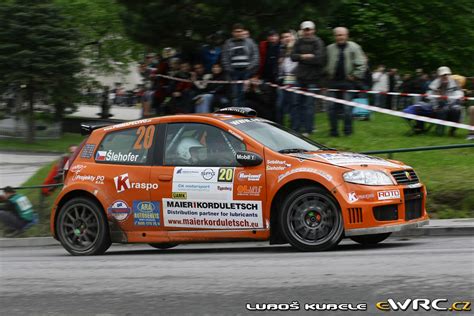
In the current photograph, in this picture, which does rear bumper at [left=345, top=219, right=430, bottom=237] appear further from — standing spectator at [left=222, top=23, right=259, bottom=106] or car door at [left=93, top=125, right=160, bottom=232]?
standing spectator at [left=222, top=23, right=259, bottom=106]

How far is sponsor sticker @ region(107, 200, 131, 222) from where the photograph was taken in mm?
11523

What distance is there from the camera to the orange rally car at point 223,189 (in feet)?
33.8

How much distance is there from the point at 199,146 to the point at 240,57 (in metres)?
6.49

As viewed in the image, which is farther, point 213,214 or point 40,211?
point 40,211

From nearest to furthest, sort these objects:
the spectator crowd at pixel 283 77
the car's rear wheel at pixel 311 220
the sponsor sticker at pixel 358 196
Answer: the sponsor sticker at pixel 358 196 < the car's rear wheel at pixel 311 220 < the spectator crowd at pixel 283 77

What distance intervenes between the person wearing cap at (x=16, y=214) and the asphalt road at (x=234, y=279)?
5.03m

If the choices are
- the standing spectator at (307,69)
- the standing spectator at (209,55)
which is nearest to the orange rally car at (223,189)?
the standing spectator at (307,69)

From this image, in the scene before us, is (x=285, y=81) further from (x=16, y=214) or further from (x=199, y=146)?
(x=199, y=146)

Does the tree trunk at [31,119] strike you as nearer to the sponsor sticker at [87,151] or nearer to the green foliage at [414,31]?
the green foliage at [414,31]

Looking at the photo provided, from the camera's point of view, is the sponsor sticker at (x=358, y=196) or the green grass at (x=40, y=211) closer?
the sponsor sticker at (x=358, y=196)

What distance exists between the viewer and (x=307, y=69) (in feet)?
56.0

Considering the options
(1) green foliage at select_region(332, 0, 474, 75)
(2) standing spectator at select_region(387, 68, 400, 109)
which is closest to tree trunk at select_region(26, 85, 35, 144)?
(1) green foliage at select_region(332, 0, 474, 75)

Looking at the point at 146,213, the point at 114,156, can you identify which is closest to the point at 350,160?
the point at 146,213

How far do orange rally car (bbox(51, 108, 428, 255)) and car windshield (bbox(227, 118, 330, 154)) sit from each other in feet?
0.07
